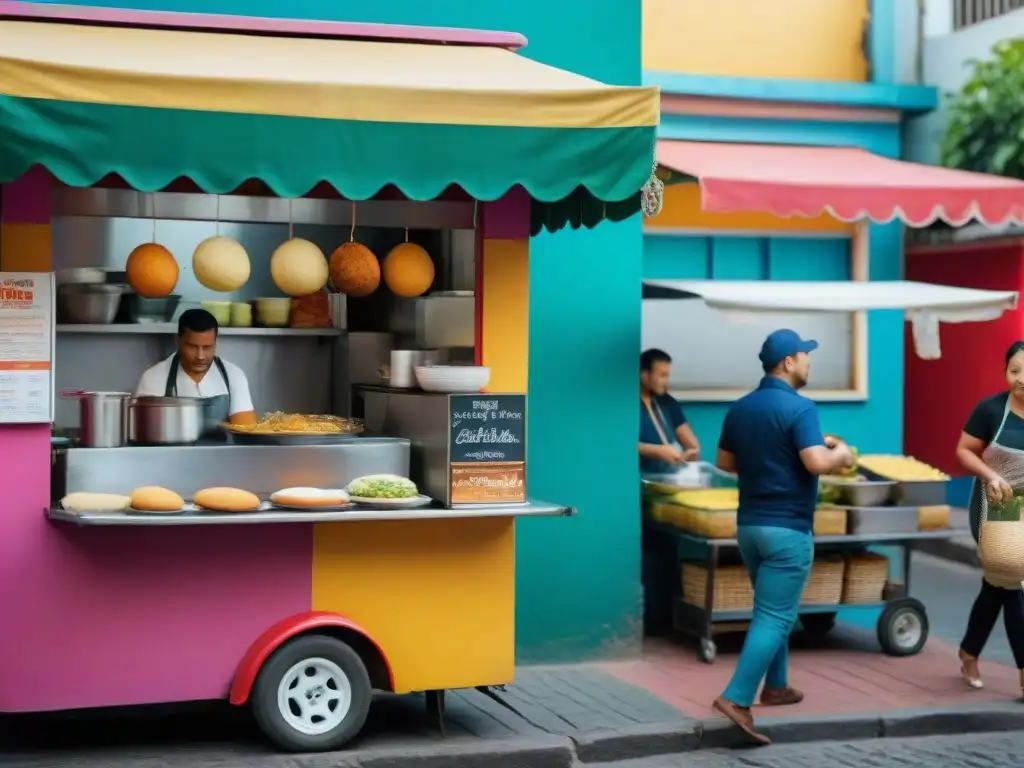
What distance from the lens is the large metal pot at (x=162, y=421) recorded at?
688cm

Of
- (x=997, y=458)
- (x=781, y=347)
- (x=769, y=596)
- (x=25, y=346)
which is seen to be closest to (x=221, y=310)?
(x=25, y=346)

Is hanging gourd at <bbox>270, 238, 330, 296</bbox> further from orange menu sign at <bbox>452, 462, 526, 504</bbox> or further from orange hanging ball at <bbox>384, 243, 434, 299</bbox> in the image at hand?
orange menu sign at <bbox>452, 462, 526, 504</bbox>

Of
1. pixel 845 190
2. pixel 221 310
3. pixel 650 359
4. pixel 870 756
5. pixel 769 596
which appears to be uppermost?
pixel 845 190

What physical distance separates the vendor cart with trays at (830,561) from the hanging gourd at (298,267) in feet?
10.4

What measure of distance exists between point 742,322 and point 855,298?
8.56 ft

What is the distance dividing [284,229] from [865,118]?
17.0ft

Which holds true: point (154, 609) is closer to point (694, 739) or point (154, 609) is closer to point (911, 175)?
point (694, 739)

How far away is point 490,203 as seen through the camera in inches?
290

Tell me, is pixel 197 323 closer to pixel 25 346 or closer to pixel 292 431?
pixel 292 431

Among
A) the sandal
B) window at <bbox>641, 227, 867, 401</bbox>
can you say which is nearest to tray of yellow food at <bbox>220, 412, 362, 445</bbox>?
the sandal

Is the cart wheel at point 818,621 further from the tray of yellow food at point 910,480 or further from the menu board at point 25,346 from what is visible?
the menu board at point 25,346

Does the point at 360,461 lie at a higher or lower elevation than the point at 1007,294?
lower

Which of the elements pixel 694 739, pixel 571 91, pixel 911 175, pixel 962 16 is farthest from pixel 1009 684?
pixel 962 16

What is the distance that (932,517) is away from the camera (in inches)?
378
